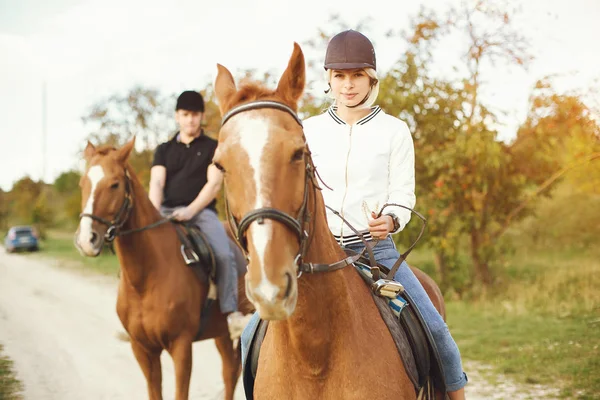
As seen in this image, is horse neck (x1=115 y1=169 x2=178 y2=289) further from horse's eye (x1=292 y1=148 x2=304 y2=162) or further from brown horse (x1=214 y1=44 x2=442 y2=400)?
horse's eye (x1=292 y1=148 x2=304 y2=162)

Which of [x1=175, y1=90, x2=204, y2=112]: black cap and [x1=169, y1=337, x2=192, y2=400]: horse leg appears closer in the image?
[x1=169, y1=337, x2=192, y2=400]: horse leg

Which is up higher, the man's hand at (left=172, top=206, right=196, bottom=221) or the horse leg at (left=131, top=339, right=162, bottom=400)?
the man's hand at (left=172, top=206, right=196, bottom=221)

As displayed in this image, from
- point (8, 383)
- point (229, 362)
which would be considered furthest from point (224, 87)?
point (8, 383)

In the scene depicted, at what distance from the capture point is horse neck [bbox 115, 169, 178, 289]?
5.09 metres

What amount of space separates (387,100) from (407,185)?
8.18m

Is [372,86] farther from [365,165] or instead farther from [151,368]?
[151,368]

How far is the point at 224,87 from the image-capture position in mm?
2240

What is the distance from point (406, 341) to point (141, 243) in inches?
130

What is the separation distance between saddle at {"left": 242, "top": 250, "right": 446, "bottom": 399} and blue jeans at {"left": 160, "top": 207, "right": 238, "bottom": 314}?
276 cm

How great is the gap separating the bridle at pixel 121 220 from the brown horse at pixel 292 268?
2855 millimetres

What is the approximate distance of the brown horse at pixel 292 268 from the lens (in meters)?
1.78

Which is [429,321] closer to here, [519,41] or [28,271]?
[519,41]

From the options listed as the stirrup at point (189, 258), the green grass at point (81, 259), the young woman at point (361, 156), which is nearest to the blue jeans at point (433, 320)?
the young woman at point (361, 156)

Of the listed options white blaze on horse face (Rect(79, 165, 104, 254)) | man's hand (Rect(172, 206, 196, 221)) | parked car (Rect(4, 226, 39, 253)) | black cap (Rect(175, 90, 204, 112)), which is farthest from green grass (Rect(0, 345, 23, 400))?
parked car (Rect(4, 226, 39, 253))
